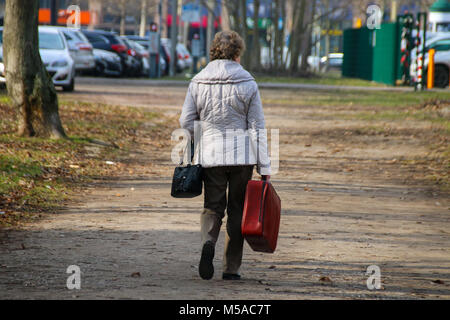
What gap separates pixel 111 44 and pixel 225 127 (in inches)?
1156

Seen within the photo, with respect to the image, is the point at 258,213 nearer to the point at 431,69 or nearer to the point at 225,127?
the point at 225,127

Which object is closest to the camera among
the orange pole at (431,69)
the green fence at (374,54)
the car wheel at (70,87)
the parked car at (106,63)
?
the car wheel at (70,87)

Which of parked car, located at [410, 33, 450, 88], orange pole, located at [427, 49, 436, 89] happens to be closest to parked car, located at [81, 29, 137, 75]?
A: parked car, located at [410, 33, 450, 88]

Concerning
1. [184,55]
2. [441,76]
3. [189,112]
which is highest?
[189,112]

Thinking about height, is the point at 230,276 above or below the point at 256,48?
below

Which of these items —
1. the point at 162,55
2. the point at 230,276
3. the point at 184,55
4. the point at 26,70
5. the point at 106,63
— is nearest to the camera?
the point at 230,276

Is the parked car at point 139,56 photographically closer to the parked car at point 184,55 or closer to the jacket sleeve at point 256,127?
the parked car at point 184,55

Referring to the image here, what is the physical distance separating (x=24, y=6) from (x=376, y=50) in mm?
26426

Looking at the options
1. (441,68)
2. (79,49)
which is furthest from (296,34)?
(79,49)

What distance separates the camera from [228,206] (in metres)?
6.43

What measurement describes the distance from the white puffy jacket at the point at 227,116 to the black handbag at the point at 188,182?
10 centimetres

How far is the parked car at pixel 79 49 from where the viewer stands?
99.2ft

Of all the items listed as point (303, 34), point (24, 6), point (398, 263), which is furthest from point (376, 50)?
point (398, 263)

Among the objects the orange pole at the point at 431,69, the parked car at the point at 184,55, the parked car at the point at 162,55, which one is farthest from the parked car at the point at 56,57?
the parked car at the point at 184,55
